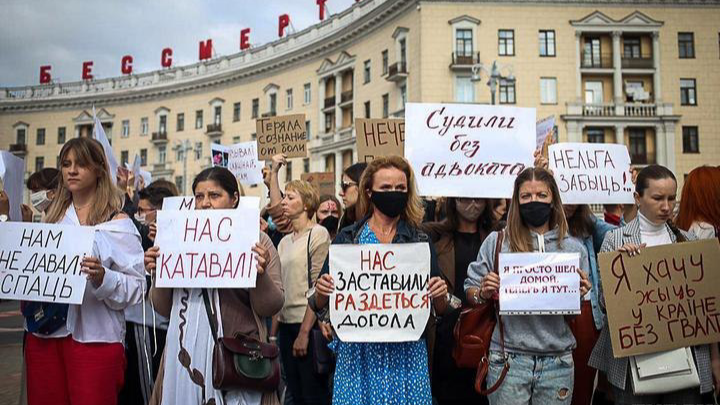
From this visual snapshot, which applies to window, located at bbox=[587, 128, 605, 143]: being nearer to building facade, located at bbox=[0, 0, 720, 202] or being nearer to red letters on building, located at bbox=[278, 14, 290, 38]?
building facade, located at bbox=[0, 0, 720, 202]

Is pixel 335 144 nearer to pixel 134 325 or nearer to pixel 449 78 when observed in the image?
pixel 449 78

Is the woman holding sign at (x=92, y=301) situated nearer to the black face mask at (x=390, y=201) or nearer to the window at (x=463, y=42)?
the black face mask at (x=390, y=201)

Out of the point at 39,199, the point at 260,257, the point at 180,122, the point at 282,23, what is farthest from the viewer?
the point at 180,122

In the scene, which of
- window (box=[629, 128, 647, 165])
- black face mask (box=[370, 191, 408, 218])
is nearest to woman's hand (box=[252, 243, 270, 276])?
black face mask (box=[370, 191, 408, 218])

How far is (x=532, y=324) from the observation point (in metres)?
3.44

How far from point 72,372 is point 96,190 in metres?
1.09

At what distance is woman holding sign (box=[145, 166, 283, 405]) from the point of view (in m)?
3.34

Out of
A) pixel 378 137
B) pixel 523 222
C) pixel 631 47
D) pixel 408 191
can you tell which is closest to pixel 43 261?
pixel 408 191

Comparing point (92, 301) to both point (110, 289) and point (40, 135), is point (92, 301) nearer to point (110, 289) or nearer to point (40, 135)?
point (110, 289)

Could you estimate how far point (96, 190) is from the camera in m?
3.82

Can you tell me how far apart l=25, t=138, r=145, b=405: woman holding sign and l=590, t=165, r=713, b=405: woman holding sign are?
2876mm

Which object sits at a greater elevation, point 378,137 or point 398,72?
point 398,72

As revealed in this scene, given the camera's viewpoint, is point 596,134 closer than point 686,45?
Yes

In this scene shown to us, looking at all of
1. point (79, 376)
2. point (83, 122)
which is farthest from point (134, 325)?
point (83, 122)
